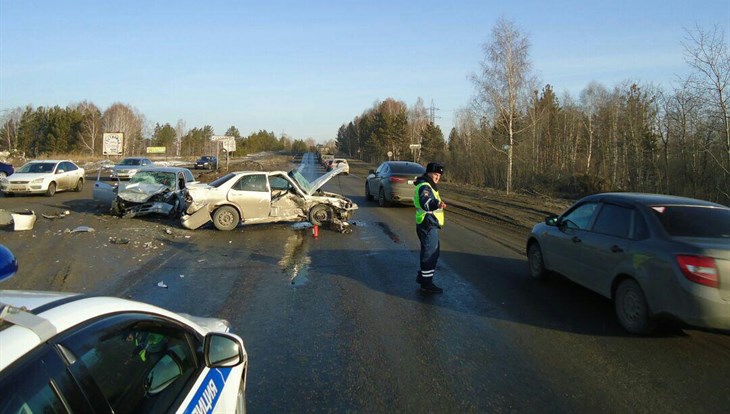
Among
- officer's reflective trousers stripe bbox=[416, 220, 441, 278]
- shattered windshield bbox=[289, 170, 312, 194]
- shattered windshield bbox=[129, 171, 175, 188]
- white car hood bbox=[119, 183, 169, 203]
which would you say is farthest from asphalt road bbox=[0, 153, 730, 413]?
shattered windshield bbox=[129, 171, 175, 188]

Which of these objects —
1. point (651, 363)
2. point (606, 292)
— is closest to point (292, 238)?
point (606, 292)

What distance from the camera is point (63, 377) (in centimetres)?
173

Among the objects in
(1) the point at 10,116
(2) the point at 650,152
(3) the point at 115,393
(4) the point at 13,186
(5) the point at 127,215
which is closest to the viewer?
(3) the point at 115,393

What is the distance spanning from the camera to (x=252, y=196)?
1358 centimetres

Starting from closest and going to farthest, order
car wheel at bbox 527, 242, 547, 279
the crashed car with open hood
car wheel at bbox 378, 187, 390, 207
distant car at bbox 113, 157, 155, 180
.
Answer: car wheel at bbox 527, 242, 547, 279
the crashed car with open hood
car wheel at bbox 378, 187, 390, 207
distant car at bbox 113, 157, 155, 180

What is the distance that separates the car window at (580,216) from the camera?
6871 mm

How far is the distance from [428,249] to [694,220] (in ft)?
10.4

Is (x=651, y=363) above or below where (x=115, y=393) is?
below

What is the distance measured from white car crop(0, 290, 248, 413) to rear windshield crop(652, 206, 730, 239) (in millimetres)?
4819

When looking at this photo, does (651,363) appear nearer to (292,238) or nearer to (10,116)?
(292,238)

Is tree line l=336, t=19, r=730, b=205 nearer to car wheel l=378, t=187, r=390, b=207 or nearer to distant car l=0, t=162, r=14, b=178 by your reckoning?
car wheel l=378, t=187, r=390, b=207

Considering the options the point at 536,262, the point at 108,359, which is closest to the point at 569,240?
the point at 536,262

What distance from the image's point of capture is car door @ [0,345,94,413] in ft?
5.10

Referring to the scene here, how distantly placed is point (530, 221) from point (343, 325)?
35.7ft
